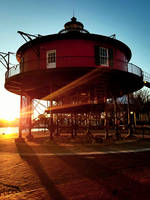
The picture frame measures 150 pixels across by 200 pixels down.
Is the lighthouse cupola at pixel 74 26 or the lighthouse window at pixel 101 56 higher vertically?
the lighthouse cupola at pixel 74 26

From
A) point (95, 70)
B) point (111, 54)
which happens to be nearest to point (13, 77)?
point (95, 70)

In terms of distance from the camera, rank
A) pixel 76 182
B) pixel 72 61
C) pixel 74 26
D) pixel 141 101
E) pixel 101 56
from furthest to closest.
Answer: pixel 141 101 < pixel 74 26 < pixel 101 56 < pixel 72 61 < pixel 76 182

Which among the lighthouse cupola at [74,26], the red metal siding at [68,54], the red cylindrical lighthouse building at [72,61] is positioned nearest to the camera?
the red cylindrical lighthouse building at [72,61]

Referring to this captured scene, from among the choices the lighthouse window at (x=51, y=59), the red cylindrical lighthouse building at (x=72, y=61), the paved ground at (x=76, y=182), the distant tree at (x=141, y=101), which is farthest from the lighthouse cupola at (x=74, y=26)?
the distant tree at (x=141, y=101)

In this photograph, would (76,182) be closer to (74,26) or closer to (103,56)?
(103,56)

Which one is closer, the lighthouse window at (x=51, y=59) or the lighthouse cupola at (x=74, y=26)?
the lighthouse window at (x=51, y=59)

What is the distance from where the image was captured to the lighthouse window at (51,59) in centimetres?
1516

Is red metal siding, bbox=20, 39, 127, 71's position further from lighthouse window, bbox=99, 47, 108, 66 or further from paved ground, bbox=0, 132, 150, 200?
paved ground, bbox=0, 132, 150, 200

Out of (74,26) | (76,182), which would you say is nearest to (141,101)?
(74,26)

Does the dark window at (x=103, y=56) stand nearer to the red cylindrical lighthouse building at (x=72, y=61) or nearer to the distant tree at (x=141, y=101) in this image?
the red cylindrical lighthouse building at (x=72, y=61)

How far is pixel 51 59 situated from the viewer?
15461mm

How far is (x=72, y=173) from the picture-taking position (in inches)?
211

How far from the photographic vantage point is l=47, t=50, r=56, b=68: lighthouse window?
15164 millimetres

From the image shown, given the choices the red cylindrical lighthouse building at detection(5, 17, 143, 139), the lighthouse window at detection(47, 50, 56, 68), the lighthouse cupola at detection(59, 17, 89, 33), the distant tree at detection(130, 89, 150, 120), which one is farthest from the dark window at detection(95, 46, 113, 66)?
the distant tree at detection(130, 89, 150, 120)
